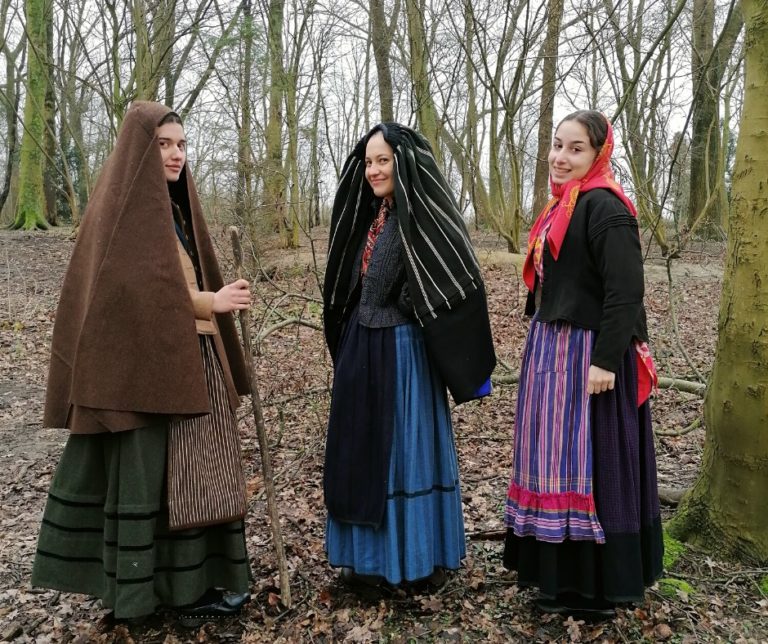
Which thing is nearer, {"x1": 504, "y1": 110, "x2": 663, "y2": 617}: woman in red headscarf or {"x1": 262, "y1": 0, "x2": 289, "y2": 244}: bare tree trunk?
{"x1": 504, "y1": 110, "x2": 663, "y2": 617}: woman in red headscarf

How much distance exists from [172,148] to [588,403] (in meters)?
1.85

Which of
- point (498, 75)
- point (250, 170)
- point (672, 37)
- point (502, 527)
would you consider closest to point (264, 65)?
point (250, 170)

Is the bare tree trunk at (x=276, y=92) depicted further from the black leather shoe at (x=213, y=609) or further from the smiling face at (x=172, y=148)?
the black leather shoe at (x=213, y=609)

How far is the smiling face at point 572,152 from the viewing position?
247 centimetres

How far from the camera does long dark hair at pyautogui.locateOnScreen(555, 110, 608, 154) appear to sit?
244 centimetres

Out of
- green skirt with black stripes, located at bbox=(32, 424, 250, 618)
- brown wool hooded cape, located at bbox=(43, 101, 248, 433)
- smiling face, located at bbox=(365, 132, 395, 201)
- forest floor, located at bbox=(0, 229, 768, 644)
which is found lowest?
forest floor, located at bbox=(0, 229, 768, 644)

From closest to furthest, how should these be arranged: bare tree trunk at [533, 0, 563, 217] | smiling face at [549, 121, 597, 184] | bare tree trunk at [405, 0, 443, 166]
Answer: smiling face at [549, 121, 597, 184]
bare tree trunk at [533, 0, 563, 217]
bare tree trunk at [405, 0, 443, 166]

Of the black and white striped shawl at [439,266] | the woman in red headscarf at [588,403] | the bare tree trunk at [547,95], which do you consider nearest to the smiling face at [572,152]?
the woman in red headscarf at [588,403]

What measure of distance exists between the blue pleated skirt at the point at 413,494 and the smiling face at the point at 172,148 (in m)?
0.97

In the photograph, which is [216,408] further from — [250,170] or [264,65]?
[264,65]

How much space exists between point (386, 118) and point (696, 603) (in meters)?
9.03

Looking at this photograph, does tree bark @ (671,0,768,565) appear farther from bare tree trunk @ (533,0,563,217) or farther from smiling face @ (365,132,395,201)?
bare tree trunk @ (533,0,563,217)

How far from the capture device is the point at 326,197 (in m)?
17.2

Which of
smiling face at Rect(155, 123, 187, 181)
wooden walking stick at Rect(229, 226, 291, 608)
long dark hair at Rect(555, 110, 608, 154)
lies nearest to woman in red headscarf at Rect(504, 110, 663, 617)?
long dark hair at Rect(555, 110, 608, 154)
